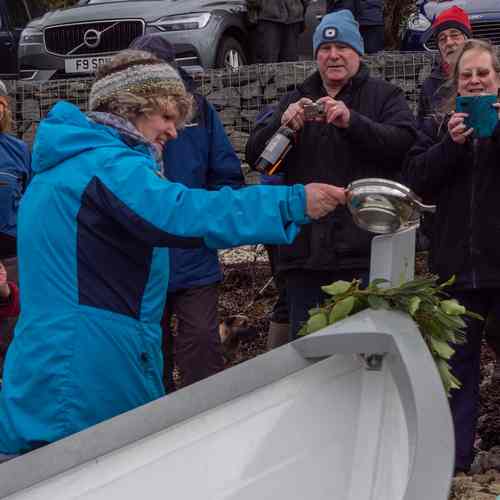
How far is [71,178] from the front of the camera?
127 inches

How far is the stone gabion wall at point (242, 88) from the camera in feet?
31.3

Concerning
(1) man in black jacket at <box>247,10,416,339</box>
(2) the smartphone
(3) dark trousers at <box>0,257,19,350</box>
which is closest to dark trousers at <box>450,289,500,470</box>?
(1) man in black jacket at <box>247,10,416,339</box>

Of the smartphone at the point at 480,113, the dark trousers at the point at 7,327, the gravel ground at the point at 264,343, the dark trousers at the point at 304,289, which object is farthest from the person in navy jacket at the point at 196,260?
the smartphone at the point at 480,113

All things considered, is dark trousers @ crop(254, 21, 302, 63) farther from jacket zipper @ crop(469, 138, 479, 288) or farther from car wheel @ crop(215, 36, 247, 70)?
jacket zipper @ crop(469, 138, 479, 288)

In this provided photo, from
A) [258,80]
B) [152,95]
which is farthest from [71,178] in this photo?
[258,80]

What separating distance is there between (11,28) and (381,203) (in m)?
10.9

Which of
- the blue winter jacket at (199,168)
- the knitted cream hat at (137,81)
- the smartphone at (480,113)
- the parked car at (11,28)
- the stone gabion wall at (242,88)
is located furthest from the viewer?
the parked car at (11,28)

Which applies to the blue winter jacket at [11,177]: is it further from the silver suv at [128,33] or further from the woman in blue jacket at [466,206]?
the silver suv at [128,33]

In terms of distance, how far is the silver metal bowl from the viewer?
10.6ft

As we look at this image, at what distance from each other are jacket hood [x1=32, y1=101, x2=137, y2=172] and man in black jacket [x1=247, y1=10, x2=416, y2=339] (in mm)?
1715

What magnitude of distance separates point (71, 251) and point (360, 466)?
3.55 feet

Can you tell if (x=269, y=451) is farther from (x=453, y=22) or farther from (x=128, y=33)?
(x=128, y=33)

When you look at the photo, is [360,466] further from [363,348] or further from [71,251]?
[71,251]

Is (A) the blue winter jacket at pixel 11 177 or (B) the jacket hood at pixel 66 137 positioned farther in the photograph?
(A) the blue winter jacket at pixel 11 177
